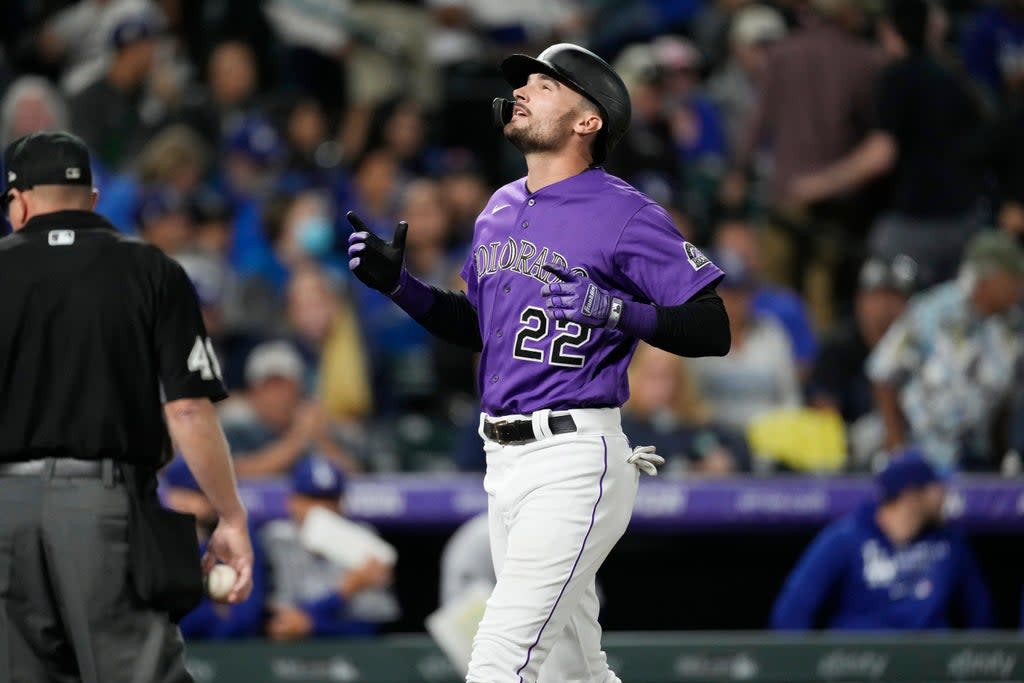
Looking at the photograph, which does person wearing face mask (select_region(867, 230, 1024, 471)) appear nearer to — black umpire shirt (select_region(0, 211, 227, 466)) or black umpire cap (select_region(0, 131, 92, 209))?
black umpire shirt (select_region(0, 211, 227, 466))

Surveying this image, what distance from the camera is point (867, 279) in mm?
8578

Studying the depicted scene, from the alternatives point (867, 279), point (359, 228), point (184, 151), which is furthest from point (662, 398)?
point (359, 228)

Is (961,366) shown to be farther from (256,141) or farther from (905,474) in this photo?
(256,141)

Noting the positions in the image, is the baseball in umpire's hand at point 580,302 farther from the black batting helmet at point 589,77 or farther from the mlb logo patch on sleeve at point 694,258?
the black batting helmet at point 589,77

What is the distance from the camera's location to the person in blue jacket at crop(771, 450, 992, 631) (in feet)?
22.7

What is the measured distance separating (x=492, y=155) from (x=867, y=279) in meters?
3.04

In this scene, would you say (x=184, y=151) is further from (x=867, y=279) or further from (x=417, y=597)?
(x=867, y=279)

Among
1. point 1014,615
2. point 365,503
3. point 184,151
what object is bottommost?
point 1014,615

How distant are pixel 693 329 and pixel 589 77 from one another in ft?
2.38

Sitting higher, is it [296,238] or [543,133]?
[543,133]

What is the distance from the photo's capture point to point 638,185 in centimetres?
992

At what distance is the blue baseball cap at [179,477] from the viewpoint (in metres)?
6.58

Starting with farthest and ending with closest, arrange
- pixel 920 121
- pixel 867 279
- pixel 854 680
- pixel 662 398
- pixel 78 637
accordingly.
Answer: pixel 920 121 → pixel 867 279 → pixel 662 398 → pixel 854 680 → pixel 78 637

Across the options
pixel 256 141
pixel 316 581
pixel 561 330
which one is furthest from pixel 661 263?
pixel 256 141
